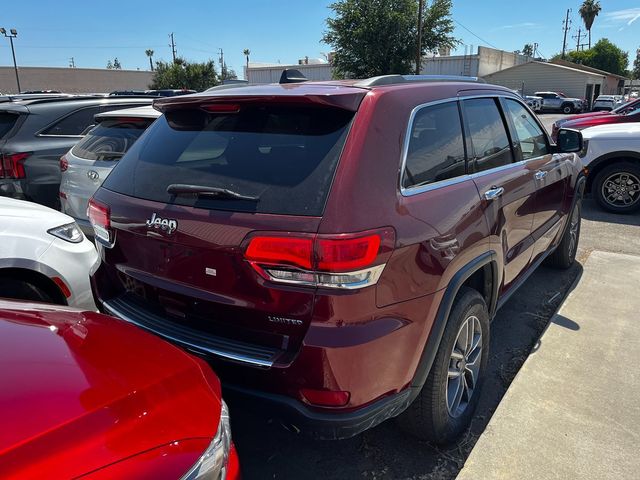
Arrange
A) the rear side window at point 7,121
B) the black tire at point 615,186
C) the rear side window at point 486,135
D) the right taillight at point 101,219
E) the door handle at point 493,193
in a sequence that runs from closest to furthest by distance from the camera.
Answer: the right taillight at point 101,219 → the door handle at point 493,193 → the rear side window at point 486,135 → the rear side window at point 7,121 → the black tire at point 615,186

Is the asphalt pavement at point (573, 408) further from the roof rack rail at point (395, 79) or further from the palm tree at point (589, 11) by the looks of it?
the palm tree at point (589, 11)

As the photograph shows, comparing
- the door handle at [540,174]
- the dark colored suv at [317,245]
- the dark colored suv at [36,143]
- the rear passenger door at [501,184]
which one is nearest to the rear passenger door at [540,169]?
the door handle at [540,174]

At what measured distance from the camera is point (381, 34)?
3800cm

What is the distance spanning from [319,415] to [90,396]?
2.89ft

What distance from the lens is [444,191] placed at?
2.41 metres

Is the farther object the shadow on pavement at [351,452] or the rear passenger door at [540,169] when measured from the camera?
the rear passenger door at [540,169]

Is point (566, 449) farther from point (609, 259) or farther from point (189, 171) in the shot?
point (609, 259)

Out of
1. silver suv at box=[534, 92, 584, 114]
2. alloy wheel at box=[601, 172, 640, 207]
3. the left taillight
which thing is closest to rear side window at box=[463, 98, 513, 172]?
the left taillight

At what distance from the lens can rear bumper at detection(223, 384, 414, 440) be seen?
6.50 feet

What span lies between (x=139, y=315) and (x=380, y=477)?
4.68 ft

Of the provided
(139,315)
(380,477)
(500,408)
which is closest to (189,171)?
(139,315)

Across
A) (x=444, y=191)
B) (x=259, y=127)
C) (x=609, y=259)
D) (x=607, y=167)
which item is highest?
(x=259, y=127)

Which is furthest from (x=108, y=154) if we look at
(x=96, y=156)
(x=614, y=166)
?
(x=614, y=166)

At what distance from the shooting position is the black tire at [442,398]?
2.37 meters
